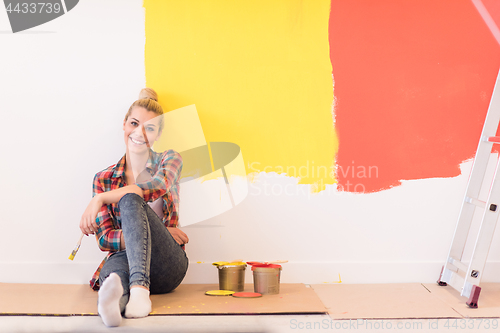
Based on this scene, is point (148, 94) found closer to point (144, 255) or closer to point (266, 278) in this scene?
point (144, 255)

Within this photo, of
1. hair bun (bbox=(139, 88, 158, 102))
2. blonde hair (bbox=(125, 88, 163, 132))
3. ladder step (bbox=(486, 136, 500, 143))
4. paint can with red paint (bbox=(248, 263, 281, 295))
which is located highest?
ladder step (bbox=(486, 136, 500, 143))

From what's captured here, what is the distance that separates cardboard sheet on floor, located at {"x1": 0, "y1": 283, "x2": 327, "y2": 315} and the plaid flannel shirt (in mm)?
162

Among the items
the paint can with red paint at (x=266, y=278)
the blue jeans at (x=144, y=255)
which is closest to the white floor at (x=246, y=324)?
the blue jeans at (x=144, y=255)

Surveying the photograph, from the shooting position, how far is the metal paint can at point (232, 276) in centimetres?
170

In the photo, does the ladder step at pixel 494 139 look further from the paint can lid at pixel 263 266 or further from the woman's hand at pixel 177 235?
the woman's hand at pixel 177 235

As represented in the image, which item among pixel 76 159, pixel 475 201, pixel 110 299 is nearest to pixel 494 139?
pixel 475 201

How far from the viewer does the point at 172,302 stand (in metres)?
1.54

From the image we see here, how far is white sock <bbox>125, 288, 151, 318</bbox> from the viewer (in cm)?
131

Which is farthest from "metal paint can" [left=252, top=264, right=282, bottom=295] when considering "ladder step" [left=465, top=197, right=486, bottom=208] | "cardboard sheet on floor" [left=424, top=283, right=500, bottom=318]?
"ladder step" [left=465, top=197, right=486, bottom=208]

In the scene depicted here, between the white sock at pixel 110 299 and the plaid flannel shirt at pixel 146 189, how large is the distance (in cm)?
40

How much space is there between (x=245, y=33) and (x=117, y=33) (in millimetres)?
619

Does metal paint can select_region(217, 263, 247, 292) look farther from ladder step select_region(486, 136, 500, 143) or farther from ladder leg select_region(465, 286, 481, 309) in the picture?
ladder step select_region(486, 136, 500, 143)

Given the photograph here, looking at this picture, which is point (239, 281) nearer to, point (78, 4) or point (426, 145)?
point (426, 145)

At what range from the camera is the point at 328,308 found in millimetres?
1544
